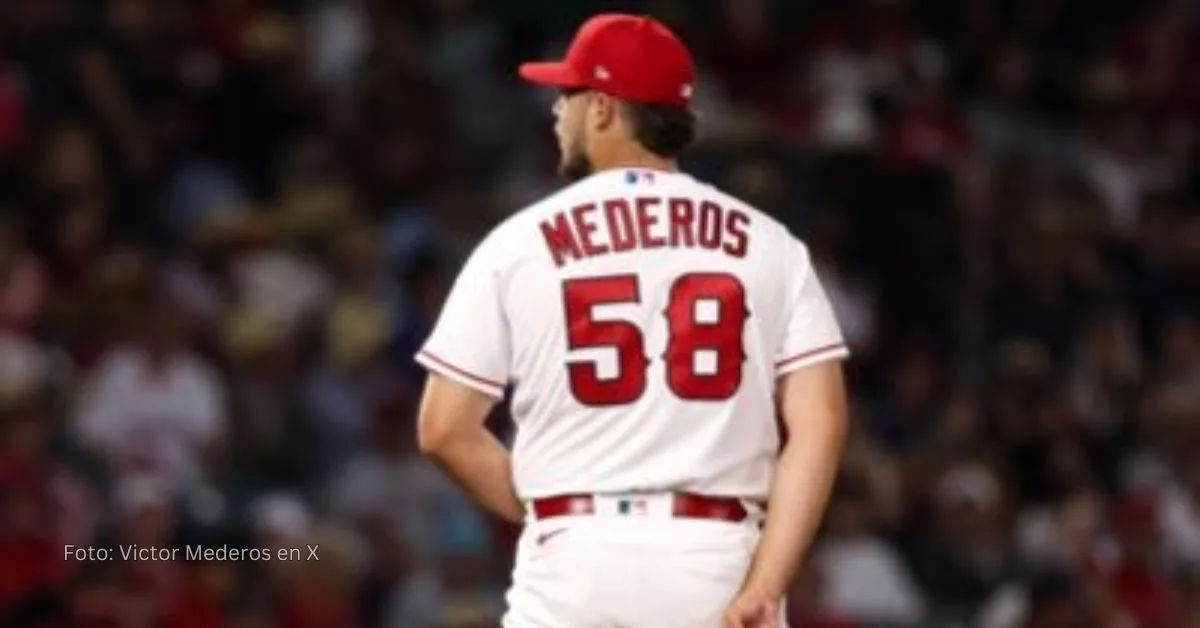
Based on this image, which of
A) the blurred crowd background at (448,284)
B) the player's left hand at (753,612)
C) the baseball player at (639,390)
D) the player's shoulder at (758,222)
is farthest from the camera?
the blurred crowd background at (448,284)

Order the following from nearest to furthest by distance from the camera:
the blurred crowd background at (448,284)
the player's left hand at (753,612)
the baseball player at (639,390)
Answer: the player's left hand at (753,612)
the baseball player at (639,390)
the blurred crowd background at (448,284)

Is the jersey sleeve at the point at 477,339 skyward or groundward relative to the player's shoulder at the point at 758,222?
groundward

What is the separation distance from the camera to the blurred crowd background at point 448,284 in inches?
464

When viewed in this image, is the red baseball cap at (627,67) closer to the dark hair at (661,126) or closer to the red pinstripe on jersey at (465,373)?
the dark hair at (661,126)

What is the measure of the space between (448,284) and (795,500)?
6723 millimetres

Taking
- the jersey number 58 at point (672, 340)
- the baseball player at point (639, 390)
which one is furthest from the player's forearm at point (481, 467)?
the jersey number 58 at point (672, 340)

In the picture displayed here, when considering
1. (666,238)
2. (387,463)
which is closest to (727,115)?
(387,463)

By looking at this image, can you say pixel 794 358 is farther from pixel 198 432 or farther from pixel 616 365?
pixel 198 432

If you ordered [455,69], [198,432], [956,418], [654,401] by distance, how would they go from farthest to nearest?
[455,69] < [956,418] < [198,432] < [654,401]

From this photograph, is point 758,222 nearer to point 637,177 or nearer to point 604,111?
point 637,177

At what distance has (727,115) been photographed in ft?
48.4

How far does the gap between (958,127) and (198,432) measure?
4.32 metres

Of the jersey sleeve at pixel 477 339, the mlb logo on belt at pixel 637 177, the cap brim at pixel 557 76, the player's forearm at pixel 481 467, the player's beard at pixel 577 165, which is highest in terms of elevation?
the cap brim at pixel 557 76

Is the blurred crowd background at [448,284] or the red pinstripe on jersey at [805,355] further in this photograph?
the blurred crowd background at [448,284]
